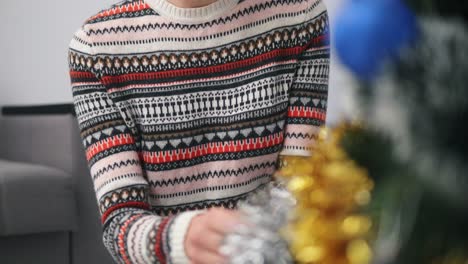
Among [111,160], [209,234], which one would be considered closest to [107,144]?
[111,160]

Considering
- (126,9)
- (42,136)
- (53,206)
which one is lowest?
(53,206)

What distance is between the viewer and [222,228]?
38 cm

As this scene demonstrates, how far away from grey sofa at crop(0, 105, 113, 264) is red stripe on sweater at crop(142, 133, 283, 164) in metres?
1.53

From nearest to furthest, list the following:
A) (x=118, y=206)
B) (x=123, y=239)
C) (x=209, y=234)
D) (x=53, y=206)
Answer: (x=209, y=234)
(x=123, y=239)
(x=118, y=206)
(x=53, y=206)

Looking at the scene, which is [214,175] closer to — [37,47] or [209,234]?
[209,234]

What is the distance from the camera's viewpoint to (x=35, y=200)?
8.05 ft

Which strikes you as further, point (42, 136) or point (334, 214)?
point (42, 136)

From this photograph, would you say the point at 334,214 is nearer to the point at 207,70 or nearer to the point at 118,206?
the point at 118,206

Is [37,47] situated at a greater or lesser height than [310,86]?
lesser

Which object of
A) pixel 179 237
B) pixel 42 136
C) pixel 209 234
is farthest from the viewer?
pixel 42 136

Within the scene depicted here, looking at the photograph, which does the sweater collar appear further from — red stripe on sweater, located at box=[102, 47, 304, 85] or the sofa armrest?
the sofa armrest

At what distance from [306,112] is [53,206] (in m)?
1.65

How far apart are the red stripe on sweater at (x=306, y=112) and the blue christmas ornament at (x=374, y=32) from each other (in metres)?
0.71

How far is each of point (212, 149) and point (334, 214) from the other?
2.35ft
